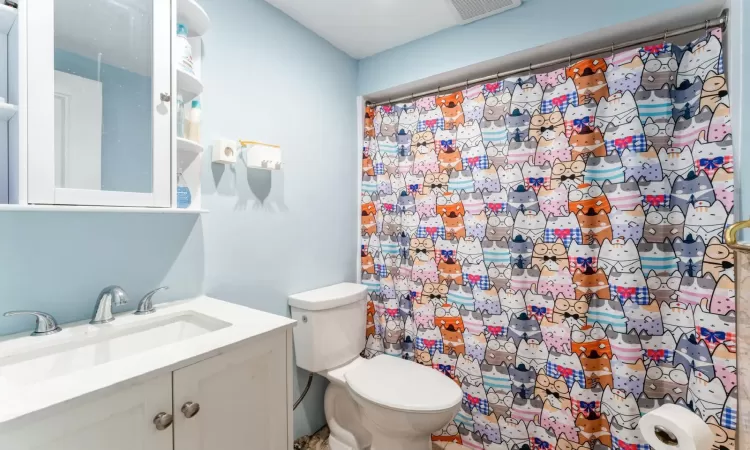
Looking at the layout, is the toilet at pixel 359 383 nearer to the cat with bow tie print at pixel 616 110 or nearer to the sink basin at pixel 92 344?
the sink basin at pixel 92 344

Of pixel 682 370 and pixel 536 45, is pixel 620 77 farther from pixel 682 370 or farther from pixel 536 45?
pixel 682 370

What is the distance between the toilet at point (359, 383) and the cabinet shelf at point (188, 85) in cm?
100

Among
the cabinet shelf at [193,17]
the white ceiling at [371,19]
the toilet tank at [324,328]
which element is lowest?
the toilet tank at [324,328]

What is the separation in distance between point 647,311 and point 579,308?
230 mm

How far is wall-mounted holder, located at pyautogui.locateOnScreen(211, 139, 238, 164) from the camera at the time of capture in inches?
53.8

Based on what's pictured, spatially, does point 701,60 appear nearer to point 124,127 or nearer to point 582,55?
point 582,55

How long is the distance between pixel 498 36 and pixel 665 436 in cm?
173

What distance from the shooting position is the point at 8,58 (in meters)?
0.89

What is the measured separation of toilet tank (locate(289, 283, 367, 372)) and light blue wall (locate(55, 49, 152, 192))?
0.89 metres

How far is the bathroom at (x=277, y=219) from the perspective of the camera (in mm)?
856

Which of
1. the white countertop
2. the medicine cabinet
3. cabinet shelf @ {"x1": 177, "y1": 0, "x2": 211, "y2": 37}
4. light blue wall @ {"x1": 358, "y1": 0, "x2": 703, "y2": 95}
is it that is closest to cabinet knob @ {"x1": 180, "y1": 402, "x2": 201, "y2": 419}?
the white countertop

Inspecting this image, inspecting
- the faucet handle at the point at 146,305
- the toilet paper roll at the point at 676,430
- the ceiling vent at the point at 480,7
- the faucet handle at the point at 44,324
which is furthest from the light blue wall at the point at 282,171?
the toilet paper roll at the point at 676,430

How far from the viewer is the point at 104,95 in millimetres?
1025

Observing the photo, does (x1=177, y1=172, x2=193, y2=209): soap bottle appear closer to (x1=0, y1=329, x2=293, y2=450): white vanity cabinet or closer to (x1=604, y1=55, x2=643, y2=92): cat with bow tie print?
(x1=0, y1=329, x2=293, y2=450): white vanity cabinet
